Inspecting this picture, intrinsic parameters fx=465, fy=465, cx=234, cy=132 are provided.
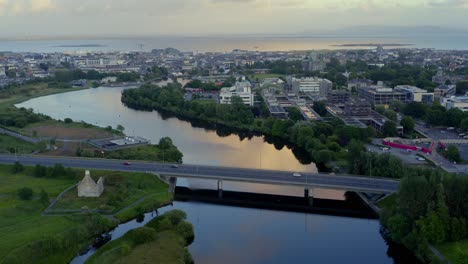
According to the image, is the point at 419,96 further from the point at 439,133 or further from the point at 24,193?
the point at 24,193

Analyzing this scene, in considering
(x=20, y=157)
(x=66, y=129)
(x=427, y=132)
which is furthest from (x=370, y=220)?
(x=66, y=129)

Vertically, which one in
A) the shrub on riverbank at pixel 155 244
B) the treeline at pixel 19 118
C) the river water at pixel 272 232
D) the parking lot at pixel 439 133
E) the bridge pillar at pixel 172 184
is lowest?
the river water at pixel 272 232

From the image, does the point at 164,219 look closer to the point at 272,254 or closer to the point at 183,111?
the point at 272,254

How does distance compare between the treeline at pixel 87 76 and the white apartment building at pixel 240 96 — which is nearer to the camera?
the white apartment building at pixel 240 96

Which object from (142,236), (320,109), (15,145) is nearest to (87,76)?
(15,145)

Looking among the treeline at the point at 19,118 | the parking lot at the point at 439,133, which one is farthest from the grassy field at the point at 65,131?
the parking lot at the point at 439,133

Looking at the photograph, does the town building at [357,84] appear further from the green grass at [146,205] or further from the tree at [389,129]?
the green grass at [146,205]
